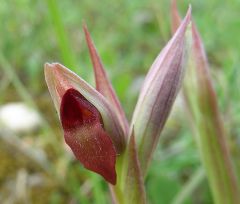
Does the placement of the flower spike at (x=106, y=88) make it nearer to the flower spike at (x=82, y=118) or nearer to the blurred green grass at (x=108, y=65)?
the flower spike at (x=82, y=118)

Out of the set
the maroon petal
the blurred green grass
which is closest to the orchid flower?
the maroon petal

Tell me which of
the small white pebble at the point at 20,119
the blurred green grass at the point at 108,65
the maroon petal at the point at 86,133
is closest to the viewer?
the maroon petal at the point at 86,133

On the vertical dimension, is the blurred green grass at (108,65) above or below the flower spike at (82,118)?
below

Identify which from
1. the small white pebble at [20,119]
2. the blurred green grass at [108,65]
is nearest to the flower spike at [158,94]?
the blurred green grass at [108,65]

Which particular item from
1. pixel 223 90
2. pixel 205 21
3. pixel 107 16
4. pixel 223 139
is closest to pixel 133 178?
pixel 223 139

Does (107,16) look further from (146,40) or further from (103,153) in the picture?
(103,153)

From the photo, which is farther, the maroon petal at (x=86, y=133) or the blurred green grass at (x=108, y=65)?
the blurred green grass at (x=108, y=65)

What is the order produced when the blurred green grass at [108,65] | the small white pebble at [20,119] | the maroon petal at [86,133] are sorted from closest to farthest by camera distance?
the maroon petal at [86,133] < the blurred green grass at [108,65] < the small white pebble at [20,119]

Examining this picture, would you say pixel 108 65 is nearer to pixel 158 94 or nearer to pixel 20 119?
pixel 20 119
